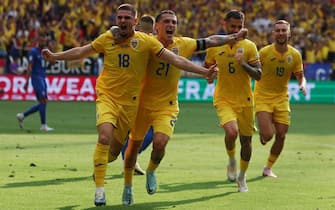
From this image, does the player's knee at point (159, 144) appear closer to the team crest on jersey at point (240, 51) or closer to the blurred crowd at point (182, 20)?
the team crest on jersey at point (240, 51)

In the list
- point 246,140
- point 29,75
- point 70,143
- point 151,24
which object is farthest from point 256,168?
point 29,75

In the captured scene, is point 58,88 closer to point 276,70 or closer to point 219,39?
point 276,70

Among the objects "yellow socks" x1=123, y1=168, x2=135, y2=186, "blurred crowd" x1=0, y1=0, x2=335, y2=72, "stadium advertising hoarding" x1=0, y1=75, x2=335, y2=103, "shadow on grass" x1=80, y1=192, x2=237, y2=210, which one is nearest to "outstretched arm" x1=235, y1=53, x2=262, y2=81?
"shadow on grass" x1=80, y1=192, x2=237, y2=210

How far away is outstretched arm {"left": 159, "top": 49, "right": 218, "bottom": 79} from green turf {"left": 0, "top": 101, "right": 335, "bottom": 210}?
1700 mm

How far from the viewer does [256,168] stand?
52.6ft

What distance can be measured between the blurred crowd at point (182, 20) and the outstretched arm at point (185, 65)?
24.0 metres

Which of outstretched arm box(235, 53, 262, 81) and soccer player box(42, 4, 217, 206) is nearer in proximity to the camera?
soccer player box(42, 4, 217, 206)

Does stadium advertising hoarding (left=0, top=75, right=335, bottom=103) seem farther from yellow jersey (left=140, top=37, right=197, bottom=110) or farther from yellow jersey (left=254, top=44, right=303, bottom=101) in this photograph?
yellow jersey (left=140, top=37, right=197, bottom=110)

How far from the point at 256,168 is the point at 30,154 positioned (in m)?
4.29

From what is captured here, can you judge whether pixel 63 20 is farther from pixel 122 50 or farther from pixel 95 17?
pixel 122 50

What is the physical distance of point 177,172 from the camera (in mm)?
15023

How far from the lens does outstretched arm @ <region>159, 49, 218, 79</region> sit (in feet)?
35.8

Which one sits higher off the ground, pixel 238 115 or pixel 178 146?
pixel 238 115

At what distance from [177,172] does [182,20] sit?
25889 mm
